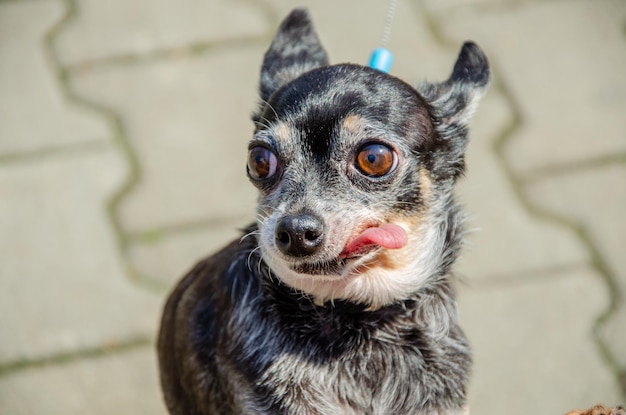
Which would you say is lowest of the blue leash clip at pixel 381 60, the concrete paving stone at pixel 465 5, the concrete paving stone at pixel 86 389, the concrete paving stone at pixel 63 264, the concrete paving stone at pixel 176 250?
the concrete paving stone at pixel 86 389

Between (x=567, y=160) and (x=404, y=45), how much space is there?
1107mm

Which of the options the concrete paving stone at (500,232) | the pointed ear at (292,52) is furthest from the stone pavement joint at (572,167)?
the pointed ear at (292,52)

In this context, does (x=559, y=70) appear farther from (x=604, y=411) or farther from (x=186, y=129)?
(x=604, y=411)

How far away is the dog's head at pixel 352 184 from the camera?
8.59 ft

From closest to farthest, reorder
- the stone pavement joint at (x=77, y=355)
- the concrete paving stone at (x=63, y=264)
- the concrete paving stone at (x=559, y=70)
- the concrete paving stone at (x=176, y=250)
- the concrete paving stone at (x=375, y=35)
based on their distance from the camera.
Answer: the stone pavement joint at (x=77, y=355) < the concrete paving stone at (x=63, y=264) < the concrete paving stone at (x=176, y=250) < the concrete paving stone at (x=559, y=70) < the concrete paving stone at (x=375, y=35)

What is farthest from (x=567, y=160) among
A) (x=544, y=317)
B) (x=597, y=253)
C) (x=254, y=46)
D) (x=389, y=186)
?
(x=389, y=186)

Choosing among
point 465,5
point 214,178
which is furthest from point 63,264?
point 465,5

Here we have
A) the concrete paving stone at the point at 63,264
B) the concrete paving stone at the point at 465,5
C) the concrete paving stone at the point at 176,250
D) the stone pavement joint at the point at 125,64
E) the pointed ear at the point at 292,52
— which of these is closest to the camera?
the pointed ear at the point at 292,52

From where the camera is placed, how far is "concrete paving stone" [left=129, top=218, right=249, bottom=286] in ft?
15.2

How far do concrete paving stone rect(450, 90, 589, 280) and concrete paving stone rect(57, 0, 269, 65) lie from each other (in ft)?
4.70

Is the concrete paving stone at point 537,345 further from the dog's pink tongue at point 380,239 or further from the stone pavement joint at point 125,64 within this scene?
the dog's pink tongue at point 380,239

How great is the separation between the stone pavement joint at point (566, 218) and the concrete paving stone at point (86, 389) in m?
1.89

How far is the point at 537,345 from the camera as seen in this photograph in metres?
4.38

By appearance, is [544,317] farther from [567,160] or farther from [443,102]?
[443,102]
